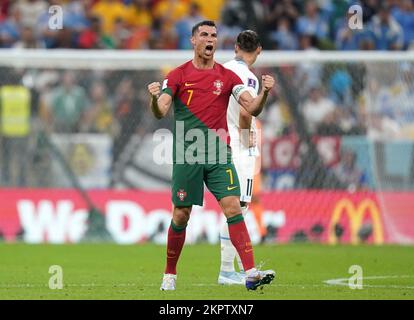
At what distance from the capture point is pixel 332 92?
21016 mm

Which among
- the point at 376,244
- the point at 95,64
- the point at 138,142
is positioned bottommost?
the point at 376,244

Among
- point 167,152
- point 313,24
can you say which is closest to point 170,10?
point 313,24

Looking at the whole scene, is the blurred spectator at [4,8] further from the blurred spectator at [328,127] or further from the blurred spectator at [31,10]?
the blurred spectator at [328,127]

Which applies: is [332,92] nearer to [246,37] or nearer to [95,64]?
[95,64]

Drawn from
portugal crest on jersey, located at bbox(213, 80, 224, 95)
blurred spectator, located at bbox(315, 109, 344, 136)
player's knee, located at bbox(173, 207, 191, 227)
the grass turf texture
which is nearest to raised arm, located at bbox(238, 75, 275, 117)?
portugal crest on jersey, located at bbox(213, 80, 224, 95)

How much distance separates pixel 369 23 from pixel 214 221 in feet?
16.8

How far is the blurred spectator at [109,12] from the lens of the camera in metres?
23.3

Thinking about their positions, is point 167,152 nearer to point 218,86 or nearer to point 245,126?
point 245,126

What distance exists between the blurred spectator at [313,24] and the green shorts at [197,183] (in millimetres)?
12529
